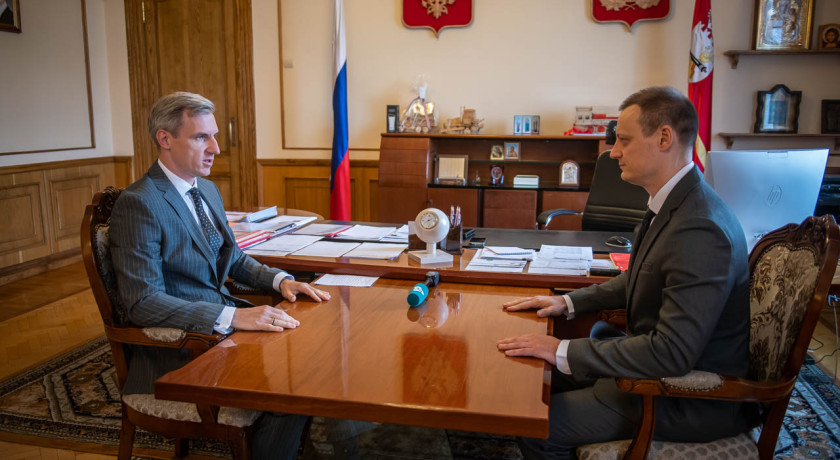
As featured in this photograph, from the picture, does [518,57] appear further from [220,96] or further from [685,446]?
[685,446]

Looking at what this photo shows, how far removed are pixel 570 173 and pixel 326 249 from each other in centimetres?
301

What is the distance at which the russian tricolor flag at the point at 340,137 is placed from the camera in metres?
5.40

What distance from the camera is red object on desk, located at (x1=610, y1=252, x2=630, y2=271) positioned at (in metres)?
2.32

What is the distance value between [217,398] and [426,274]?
3.17 ft

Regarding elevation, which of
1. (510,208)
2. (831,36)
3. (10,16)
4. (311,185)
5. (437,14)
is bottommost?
(510,208)

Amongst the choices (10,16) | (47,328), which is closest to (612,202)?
(47,328)

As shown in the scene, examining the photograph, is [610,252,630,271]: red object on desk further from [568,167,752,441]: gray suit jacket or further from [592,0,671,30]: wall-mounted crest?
[592,0,671,30]: wall-mounted crest

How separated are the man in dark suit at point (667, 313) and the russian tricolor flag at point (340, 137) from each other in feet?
13.0

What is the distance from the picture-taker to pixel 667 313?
4.86 feet

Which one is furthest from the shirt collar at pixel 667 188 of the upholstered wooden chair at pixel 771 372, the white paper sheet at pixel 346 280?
the white paper sheet at pixel 346 280

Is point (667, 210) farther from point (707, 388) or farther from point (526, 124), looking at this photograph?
point (526, 124)

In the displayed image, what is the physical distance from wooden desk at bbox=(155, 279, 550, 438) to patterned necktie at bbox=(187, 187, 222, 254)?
0.44 m

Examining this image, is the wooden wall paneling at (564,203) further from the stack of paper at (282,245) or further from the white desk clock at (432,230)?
the white desk clock at (432,230)

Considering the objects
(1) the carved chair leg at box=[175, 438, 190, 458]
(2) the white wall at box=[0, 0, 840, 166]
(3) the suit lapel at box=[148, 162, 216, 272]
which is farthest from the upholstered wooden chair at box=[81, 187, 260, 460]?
(2) the white wall at box=[0, 0, 840, 166]
